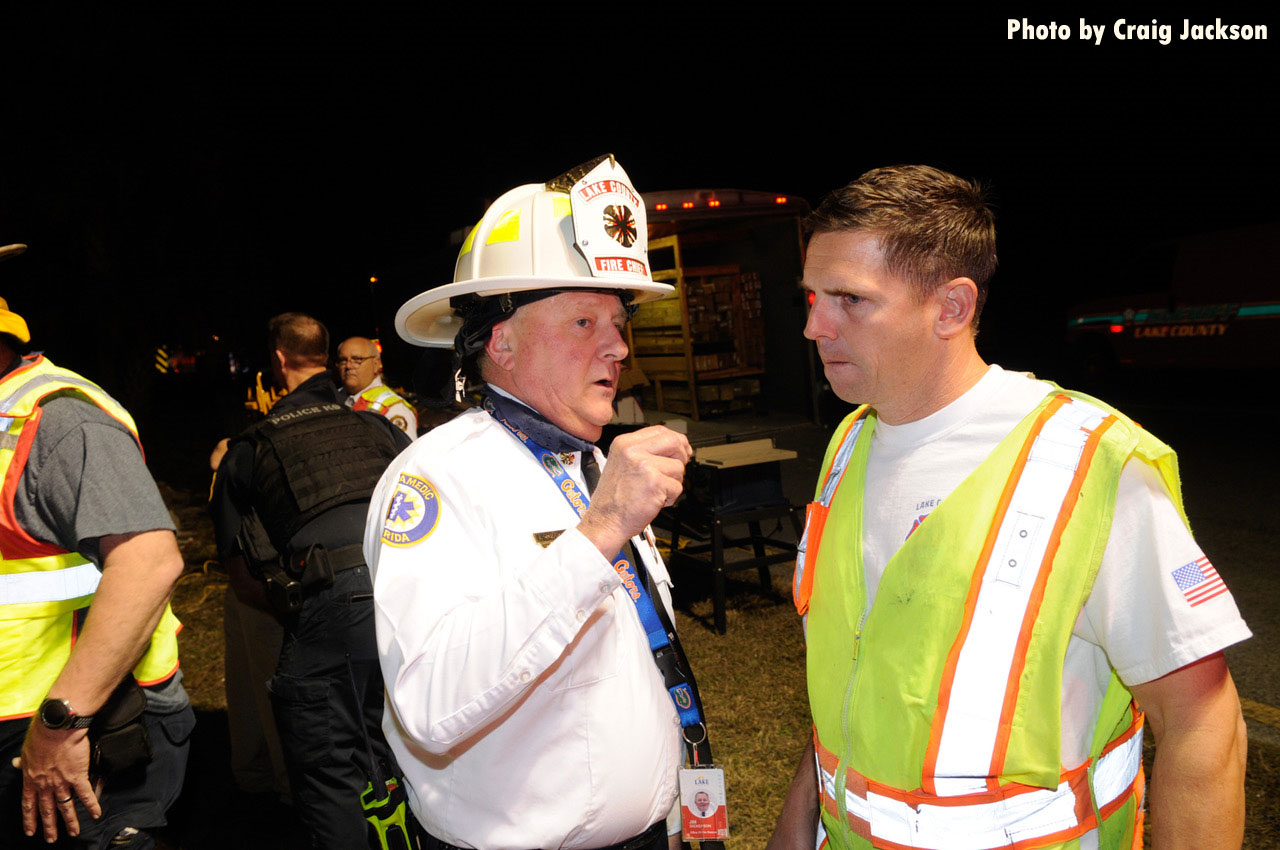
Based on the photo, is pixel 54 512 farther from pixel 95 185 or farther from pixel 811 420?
pixel 95 185

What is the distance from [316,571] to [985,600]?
257 cm

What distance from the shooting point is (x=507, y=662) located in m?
1.43

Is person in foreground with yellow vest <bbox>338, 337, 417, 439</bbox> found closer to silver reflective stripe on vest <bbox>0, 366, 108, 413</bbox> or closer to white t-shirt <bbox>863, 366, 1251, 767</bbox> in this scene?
silver reflective stripe on vest <bbox>0, 366, 108, 413</bbox>

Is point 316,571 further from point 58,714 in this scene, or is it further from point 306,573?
point 58,714

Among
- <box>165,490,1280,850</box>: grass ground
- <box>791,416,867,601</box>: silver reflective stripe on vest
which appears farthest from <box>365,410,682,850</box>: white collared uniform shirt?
<box>165,490,1280,850</box>: grass ground

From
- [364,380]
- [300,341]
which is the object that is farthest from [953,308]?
[364,380]

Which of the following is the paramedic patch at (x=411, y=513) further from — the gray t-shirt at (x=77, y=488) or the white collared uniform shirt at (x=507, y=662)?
the gray t-shirt at (x=77, y=488)

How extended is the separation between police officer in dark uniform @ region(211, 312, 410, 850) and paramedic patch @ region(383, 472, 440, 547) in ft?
4.33

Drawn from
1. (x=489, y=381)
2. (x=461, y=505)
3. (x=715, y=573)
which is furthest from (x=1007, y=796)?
(x=715, y=573)

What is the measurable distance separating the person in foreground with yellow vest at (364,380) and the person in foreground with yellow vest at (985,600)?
517 centimetres

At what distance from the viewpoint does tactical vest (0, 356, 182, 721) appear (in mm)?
2250

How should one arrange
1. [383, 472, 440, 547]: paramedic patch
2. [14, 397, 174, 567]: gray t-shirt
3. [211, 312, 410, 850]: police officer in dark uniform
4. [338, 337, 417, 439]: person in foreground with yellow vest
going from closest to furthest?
[383, 472, 440, 547]: paramedic patch, [14, 397, 174, 567]: gray t-shirt, [211, 312, 410, 850]: police officer in dark uniform, [338, 337, 417, 439]: person in foreground with yellow vest

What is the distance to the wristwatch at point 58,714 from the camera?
2.13m

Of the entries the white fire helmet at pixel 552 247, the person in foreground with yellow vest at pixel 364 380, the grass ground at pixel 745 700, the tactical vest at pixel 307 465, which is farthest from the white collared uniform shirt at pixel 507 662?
the person in foreground with yellow vest at pixel 364 380
